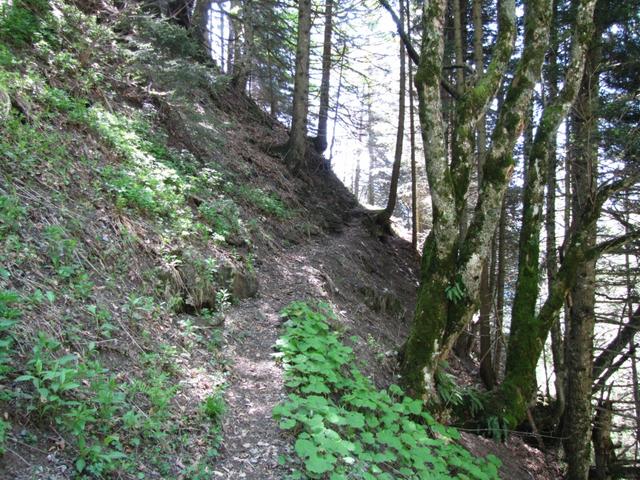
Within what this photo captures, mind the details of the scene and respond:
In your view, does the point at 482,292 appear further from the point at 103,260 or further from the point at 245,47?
the point at 245,47

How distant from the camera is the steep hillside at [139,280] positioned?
10.2ft

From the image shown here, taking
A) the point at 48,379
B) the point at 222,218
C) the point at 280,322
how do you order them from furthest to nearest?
the point at 222,218
the point at 280,322
the point at 48,379

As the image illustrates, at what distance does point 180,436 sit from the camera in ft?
11.6

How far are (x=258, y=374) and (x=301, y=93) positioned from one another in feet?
28.8

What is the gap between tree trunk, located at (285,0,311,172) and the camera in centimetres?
1124

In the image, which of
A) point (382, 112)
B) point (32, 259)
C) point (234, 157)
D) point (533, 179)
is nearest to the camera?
point (32, 259)

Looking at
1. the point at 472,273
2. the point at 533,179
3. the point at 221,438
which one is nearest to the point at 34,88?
the point at 221,438


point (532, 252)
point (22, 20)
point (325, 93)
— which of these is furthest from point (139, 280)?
point (325, 93)

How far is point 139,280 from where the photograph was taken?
4941mm

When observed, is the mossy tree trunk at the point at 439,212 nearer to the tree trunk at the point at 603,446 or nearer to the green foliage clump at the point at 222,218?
the green foliage clump at the point at 222,218

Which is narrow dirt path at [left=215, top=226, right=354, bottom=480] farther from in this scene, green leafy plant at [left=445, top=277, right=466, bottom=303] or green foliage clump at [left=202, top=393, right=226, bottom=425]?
green leafy plant at [left=445, top=277, right=466, bottom=303]

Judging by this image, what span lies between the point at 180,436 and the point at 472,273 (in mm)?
4122

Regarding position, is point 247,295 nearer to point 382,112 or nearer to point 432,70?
point 432,70

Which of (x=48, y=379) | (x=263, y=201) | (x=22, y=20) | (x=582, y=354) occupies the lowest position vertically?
(x=48, y=379)
